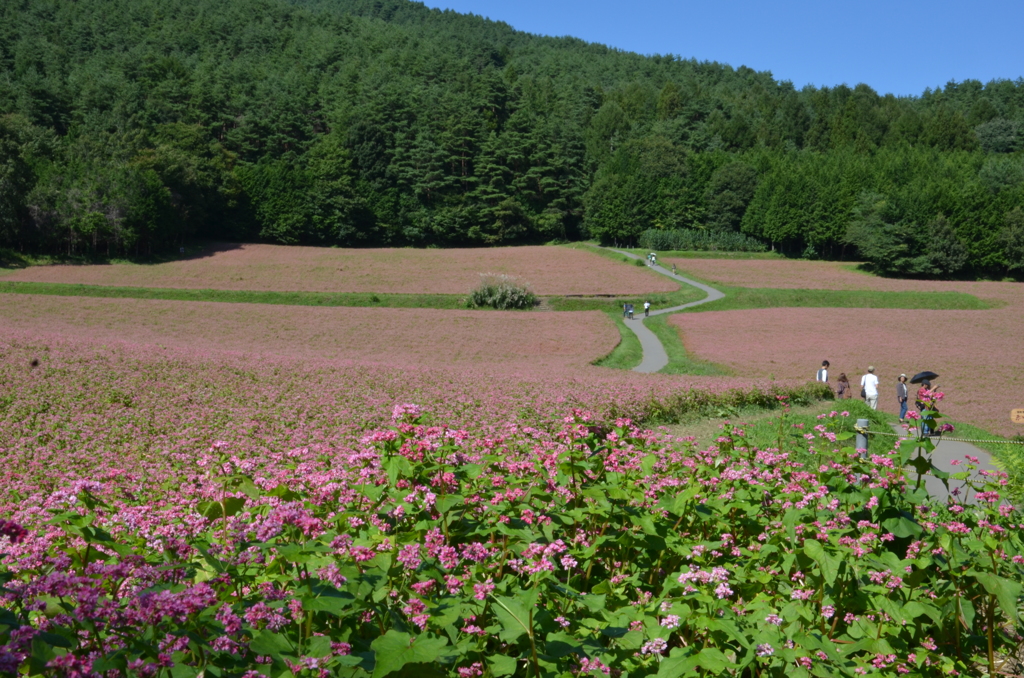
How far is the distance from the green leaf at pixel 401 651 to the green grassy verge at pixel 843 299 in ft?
159

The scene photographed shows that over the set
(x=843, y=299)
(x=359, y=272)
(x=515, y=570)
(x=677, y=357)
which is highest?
(x=359, y=272)

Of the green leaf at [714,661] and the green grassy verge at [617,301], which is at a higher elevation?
the green leaf at [714,661]

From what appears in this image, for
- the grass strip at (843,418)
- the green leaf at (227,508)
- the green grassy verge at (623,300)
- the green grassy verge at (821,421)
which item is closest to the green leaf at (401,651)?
the green leaf at (227,508)

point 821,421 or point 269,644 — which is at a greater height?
point 269,644

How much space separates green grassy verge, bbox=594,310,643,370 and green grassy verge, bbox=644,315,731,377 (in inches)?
49.7

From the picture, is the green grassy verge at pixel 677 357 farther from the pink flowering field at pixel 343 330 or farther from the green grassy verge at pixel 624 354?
the pink flowering field at pixel 343 330

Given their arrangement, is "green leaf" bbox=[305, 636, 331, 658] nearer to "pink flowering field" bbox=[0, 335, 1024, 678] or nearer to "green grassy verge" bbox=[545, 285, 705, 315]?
"pink flowering field" bbox=[0, 335, 1024, 678]

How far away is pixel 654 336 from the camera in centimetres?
3625

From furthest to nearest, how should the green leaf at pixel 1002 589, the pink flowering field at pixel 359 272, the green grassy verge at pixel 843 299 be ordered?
the pink flowering field at pixel 359 272 < the green grassy verge at pixel 843 299 < the green leaf at pixel 1002 589

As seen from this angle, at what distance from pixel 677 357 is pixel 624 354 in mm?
2166

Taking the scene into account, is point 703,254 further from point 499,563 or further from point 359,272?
point 499,563

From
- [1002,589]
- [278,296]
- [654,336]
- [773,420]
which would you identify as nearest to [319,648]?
[1002,589]

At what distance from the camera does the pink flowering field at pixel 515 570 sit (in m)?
2.73

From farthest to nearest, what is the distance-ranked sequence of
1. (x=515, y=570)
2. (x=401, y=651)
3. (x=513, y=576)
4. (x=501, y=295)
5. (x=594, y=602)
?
1. (x=501, y=295)
2. (x=515, y=570)
3. (x=513, y=576)
4. (x=594, y=602)
5. (x=401, y=651)
